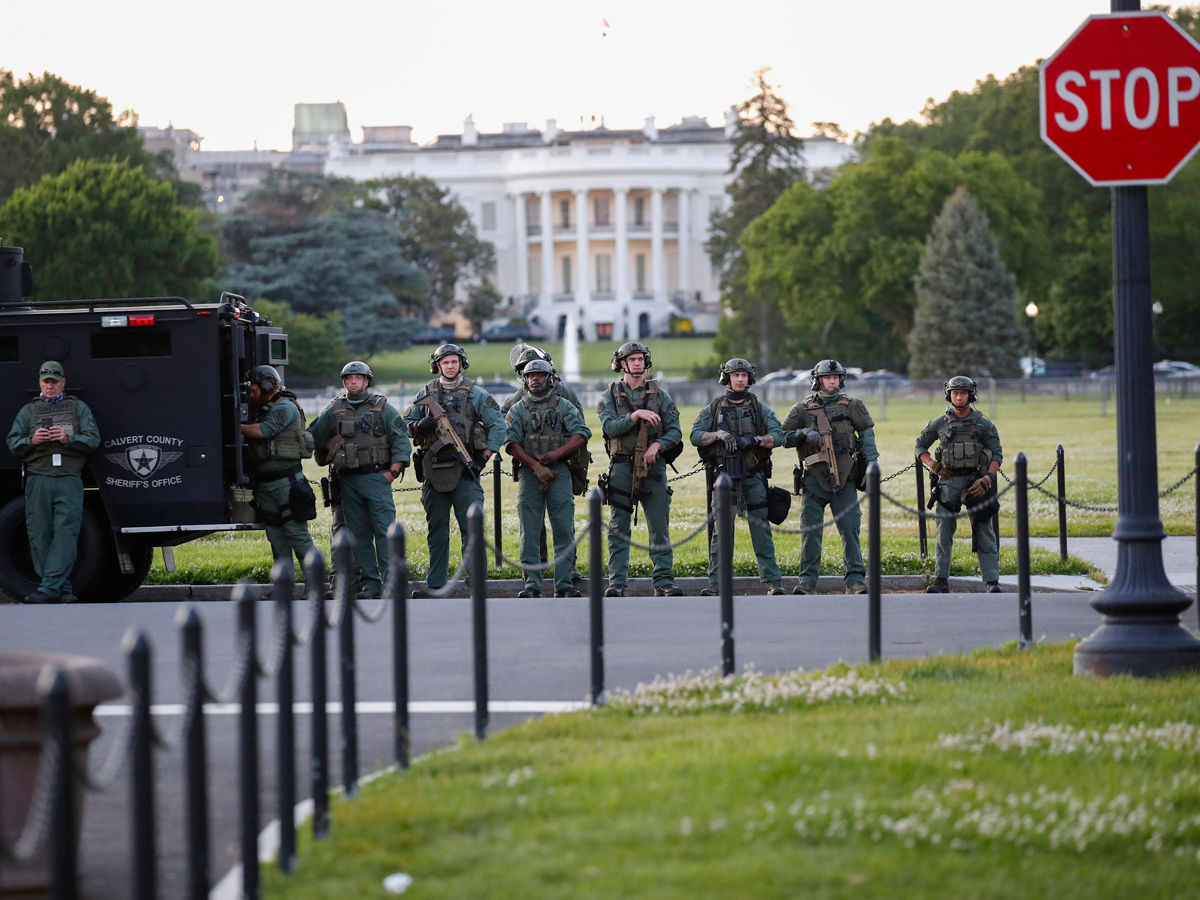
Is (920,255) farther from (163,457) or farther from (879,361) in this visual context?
(163,457)

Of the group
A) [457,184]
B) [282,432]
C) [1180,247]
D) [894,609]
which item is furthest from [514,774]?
[457,184]

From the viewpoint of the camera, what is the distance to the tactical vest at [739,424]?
1441 centimetres

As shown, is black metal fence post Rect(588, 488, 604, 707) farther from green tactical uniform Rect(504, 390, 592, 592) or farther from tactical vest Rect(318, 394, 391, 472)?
tactical vest Rect(318, 394, 391, 472)

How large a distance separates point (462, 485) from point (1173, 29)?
7.39 meters

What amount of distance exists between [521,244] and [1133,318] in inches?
5163

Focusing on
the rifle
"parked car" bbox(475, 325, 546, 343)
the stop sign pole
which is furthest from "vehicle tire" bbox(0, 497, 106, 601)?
"parked car" bbox(475, 325, 546, 343)

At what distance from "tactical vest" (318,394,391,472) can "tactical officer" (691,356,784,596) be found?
2.48 metres

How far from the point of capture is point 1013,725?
7875mm

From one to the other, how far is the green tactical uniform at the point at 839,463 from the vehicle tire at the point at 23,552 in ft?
18.0

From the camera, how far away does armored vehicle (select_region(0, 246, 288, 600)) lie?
45.6 ft

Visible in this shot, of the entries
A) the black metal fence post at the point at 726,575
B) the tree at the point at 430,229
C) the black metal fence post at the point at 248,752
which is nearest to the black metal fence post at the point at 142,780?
the black metal fence post at the point at 248,752

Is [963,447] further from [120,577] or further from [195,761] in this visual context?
[195,761]

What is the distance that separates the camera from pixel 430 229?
108m

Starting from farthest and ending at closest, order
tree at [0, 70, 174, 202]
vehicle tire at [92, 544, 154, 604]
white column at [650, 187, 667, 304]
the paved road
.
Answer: white column at [650, 187, 667, 304] < tree at [0, 70, 174, 202] < vehicle tire at [92, 544, 154, 604] < the paved road
